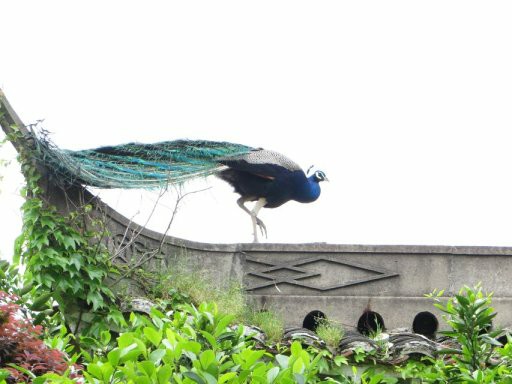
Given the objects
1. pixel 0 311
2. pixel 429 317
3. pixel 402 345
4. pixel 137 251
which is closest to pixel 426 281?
pixel 429 317

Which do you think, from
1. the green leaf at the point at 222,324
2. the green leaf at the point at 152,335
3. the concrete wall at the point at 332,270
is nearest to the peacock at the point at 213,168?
the concrete wall at the point at 332,270

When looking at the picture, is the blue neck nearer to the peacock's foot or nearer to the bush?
the peacock's foot

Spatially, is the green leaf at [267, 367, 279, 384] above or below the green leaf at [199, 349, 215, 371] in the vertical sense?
below

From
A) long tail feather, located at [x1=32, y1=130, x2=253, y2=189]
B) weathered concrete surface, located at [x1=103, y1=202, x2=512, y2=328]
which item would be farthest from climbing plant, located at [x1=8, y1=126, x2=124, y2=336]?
long tail feather, located at [x1=32, y1=130, x2=253, y2=189]

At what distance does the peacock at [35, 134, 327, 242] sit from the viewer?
32.0 ft

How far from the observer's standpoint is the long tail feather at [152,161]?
31.4ft

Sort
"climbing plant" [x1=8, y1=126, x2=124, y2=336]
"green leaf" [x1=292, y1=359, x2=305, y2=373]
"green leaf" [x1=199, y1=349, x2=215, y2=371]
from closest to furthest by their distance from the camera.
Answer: "green leaf" [x1=199, y1=349, x2=215, y2=371], "green leaf" [x1=292, y1=359, x2=305, y2=373], "climbing plant" [x1=8, y1=126, x2=124, y2=336]

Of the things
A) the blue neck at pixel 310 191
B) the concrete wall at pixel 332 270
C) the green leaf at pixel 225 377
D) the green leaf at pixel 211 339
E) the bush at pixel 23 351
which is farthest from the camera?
the blue neck at pixel 310 191

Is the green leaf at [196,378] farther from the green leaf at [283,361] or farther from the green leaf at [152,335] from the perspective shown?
the green leaf at [283,361]

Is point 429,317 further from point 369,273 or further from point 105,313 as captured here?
point 105,313

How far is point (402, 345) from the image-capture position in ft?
24.6

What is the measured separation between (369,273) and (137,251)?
1.93 meters

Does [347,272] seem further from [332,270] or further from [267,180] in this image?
[267,180]

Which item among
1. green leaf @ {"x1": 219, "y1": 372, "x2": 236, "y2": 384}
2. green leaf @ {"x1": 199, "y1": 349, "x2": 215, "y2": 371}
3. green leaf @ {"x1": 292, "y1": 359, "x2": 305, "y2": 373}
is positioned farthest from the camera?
green leaf @ {"x1": 292, "y1": 359, "x2": 305, "y2": 373}
